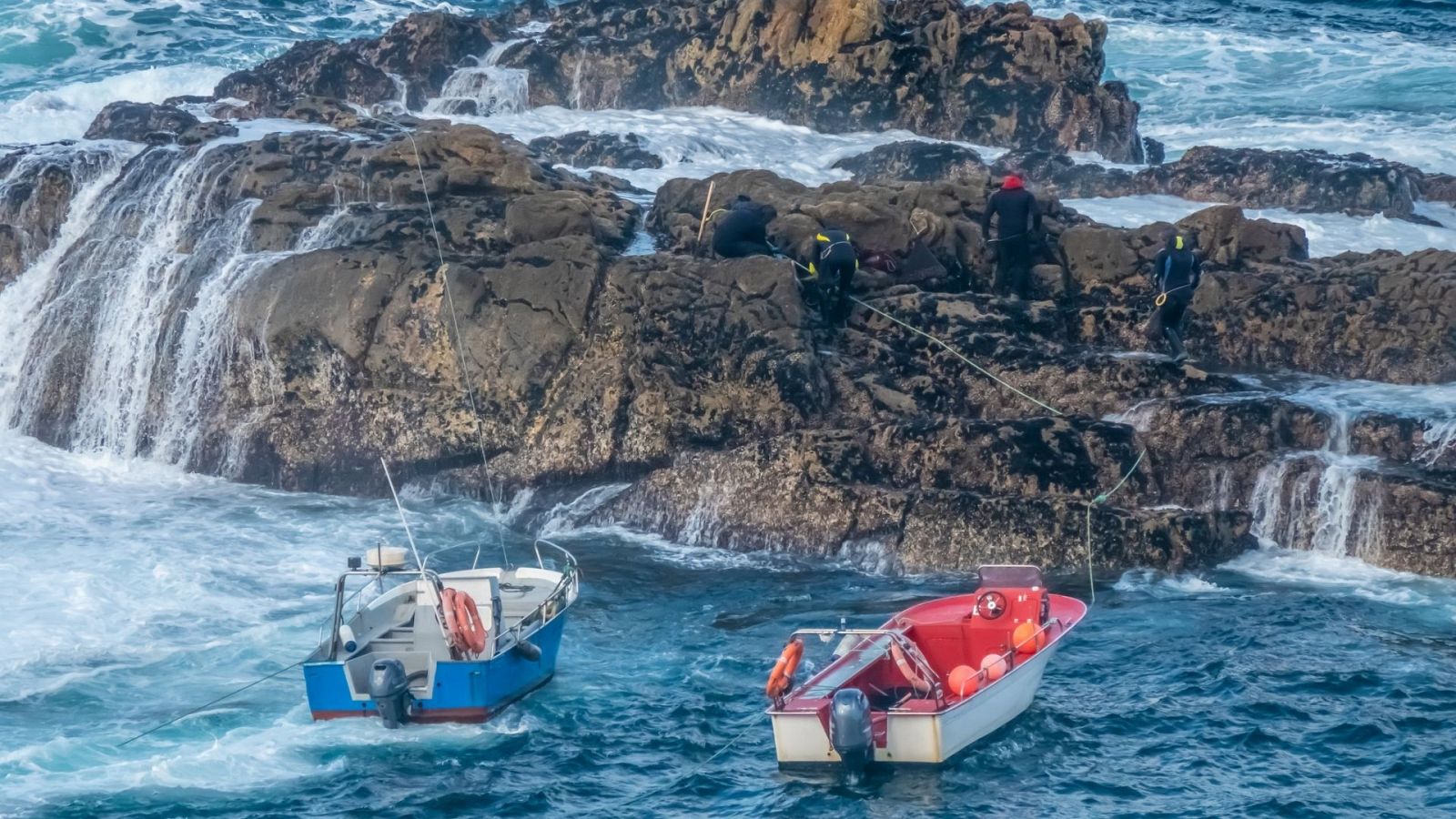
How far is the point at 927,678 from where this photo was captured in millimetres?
17109

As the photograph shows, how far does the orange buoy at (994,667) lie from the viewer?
1672cm

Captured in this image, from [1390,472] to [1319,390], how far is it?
8.96 feet

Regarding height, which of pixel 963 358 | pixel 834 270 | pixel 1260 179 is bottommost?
pixel 963 358

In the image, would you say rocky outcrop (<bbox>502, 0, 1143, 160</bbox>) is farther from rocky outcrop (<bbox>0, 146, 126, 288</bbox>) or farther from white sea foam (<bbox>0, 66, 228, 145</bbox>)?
rocky outcrop (<bbox>0, 146, 126, 288</bbox>)

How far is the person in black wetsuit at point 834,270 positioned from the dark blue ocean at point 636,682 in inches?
→ 179

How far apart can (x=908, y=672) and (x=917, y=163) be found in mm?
19647

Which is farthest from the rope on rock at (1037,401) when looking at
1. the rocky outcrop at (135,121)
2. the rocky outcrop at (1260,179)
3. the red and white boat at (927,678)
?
the rocky outcrop at (135,121)

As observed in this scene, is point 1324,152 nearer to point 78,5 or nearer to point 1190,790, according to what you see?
point 1190,790

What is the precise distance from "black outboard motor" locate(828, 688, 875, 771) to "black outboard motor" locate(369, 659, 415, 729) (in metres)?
4.47

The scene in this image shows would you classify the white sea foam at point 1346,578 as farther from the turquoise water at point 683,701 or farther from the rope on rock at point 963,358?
the rope on rock at point 963,358

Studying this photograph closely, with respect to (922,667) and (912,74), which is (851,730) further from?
(912,74)

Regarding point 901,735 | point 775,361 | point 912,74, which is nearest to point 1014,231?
point 775,361

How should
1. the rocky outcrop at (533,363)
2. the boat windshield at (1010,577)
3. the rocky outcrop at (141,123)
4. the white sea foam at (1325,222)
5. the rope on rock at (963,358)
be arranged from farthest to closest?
the rocky outcrop at (141,123) < the white sea foam at (1325,222) < the rocky outcrop at (533,363) < the rope on rock at (963,358) < the boat windshield at (1010,577)

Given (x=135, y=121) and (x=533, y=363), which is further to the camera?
(x=135, y=121)
